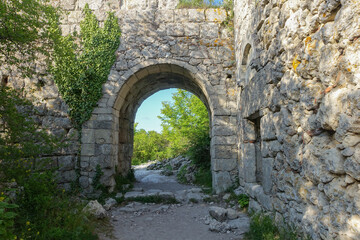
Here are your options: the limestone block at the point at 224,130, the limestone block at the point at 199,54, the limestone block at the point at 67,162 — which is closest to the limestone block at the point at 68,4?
the limestone block at the point at 199,54

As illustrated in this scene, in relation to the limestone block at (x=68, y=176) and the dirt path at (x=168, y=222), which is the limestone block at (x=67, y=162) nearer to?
the limestone block at (x=68, y=176)

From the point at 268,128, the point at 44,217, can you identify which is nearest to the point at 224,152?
the point at 268,128

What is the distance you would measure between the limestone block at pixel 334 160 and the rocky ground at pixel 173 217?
2.12 meters

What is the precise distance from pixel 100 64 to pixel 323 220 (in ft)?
19.4

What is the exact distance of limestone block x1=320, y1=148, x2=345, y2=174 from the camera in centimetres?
199

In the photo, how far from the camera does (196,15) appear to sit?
21.9 feet

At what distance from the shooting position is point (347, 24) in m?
1.85

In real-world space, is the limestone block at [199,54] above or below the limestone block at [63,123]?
above

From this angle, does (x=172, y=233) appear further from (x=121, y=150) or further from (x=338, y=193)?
(x=121, y=150)

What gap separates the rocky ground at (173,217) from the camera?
3953 millimetres

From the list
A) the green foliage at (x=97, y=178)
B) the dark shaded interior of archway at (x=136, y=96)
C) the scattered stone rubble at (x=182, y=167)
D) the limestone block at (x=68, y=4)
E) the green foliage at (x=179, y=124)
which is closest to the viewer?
the green foliage at (x=97, y=178)

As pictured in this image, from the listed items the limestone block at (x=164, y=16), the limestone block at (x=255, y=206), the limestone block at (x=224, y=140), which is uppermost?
the limestone block at (x=164, y=16)

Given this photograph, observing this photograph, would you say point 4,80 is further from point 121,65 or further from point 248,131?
point 248,131

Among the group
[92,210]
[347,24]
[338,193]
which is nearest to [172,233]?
[92,210]
